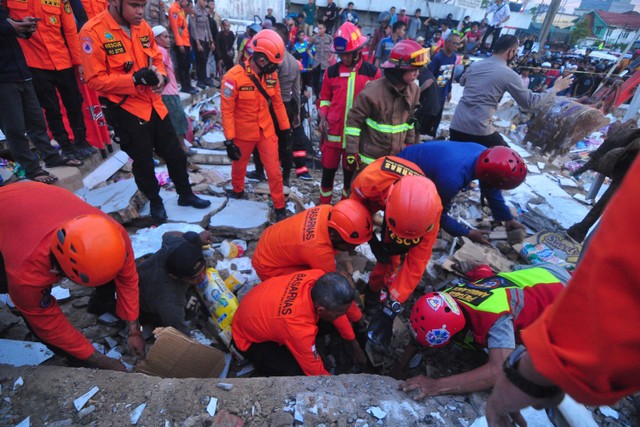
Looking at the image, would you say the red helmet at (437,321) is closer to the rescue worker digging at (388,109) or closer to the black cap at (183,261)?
the black cap at (183,261)

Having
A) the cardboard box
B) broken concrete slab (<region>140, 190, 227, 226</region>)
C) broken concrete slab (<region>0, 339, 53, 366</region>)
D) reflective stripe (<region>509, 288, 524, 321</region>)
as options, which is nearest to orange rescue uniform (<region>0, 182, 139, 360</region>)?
the cardboard box

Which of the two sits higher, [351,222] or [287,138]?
[351,222]

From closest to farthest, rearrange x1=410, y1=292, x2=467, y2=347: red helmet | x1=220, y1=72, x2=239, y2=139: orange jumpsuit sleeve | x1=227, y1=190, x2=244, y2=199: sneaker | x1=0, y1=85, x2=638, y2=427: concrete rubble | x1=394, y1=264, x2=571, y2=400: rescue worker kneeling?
1. x1=0, y1=85, x2=638, y2=427: concrete rubble
2. x1=394, y1=264, x2=571, y2=400: rescue worker kneeling
3. x1=410, y1=292, x2=467, y2=347: red helmet
4. x1=220, y1=72, x2=239, y2=139: orange jumpsuit sleeve
5. x1=227, y1=190, x2=244, y2=199: sneaker

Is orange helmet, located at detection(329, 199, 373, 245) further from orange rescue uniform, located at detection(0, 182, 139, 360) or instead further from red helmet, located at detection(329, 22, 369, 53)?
red helmet, located at detection(329, 22, 369, 53)

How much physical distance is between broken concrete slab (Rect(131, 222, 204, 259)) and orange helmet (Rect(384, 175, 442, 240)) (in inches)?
84.2

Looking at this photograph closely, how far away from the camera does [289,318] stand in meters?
2.11

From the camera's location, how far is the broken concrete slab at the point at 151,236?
3.13 m

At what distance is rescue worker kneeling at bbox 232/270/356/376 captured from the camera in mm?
2086

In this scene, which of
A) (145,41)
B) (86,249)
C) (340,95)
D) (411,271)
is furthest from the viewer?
(340,95)

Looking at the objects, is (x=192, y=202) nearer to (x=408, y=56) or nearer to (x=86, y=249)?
(x=86, y=249)

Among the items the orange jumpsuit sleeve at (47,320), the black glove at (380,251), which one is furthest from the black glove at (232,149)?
the orange jumpsuit sleeve at (47,320)

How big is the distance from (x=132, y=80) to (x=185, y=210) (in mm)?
1464

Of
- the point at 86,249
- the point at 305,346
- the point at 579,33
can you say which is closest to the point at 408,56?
the point at 305,346

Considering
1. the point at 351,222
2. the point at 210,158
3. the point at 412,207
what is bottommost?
the point at 210,158
